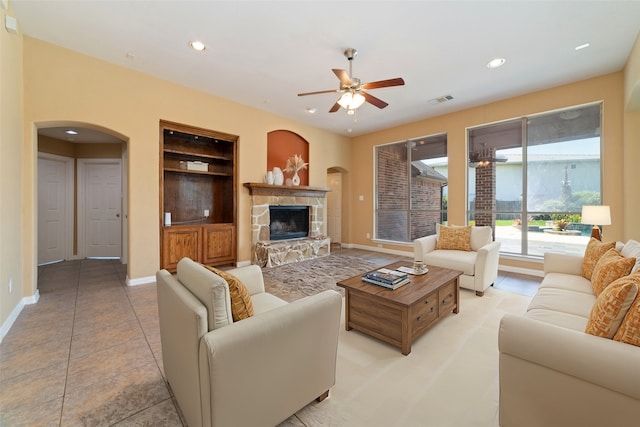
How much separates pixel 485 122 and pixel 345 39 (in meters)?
3.46

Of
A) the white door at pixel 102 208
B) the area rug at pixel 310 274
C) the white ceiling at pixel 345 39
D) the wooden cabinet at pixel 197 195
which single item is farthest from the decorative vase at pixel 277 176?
the white door at pixel 102 208

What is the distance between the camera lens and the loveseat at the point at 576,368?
3.54 feet

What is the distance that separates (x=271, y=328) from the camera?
1.24 meters

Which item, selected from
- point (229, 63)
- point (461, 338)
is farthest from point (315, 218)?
point (461, 338)

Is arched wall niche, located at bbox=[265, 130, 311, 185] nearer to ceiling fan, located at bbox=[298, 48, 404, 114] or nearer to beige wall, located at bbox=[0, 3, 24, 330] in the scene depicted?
ceiling fan, located at bbox=[298, 48, 404, 114]

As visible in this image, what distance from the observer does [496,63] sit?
11.5 feet

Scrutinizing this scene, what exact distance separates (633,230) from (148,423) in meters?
5.50

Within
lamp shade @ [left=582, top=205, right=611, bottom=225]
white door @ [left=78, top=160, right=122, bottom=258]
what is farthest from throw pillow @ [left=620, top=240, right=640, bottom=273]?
white door @ [left=78, top=160, right=122, bottom=258]

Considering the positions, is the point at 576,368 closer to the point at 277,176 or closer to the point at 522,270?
the point at 522,270

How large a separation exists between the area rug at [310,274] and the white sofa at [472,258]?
1.15m

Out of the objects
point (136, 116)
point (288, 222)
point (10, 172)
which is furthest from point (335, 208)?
point (10, 172)

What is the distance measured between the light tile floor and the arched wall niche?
A: 11.3ft

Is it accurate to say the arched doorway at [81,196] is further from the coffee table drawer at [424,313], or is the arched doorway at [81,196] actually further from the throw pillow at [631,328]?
the throw pillow at [631,328]

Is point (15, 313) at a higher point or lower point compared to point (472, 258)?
lower
